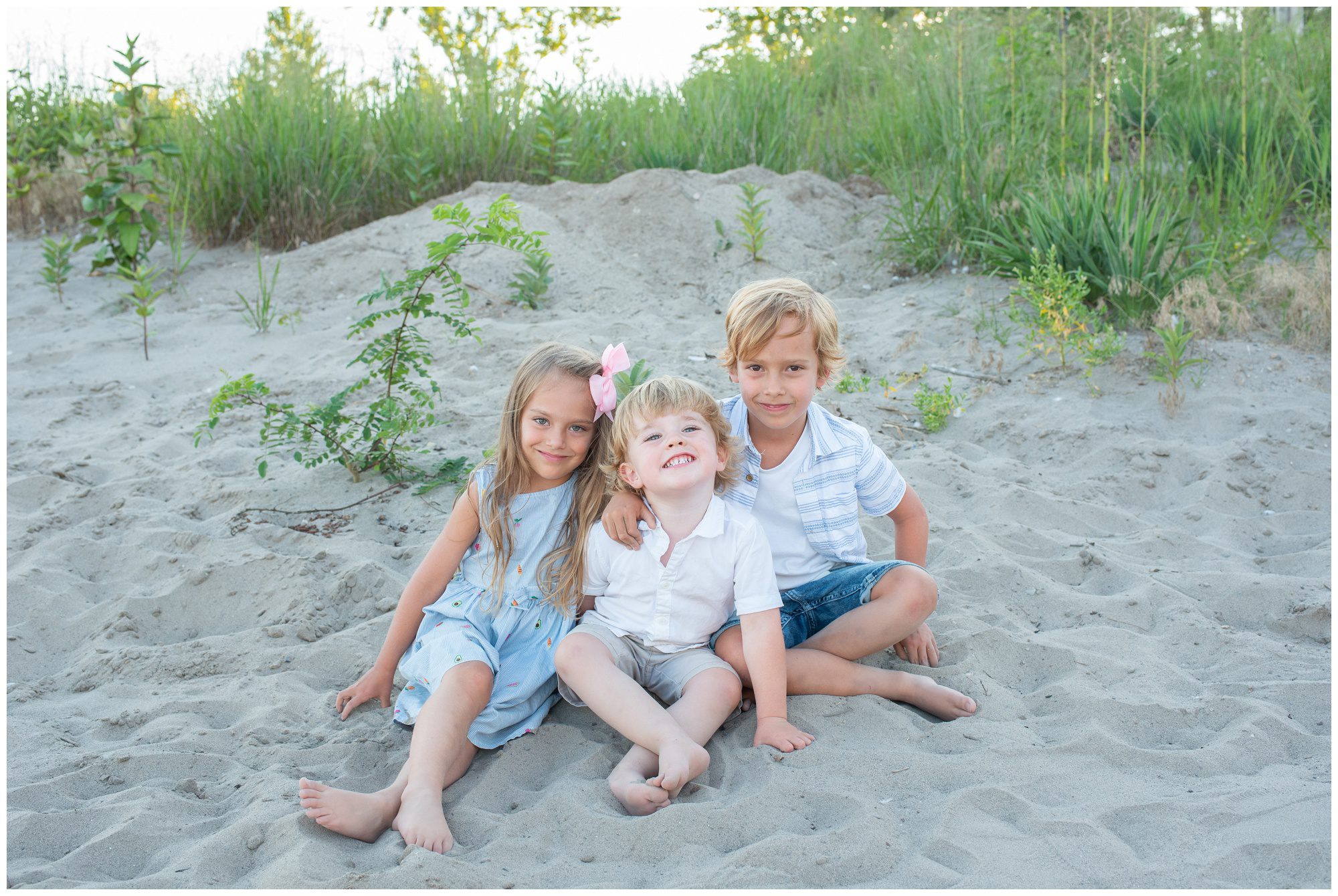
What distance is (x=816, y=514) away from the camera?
273cm

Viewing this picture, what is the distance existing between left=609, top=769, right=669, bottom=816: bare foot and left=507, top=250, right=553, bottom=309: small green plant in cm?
404

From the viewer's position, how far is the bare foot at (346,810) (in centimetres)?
208

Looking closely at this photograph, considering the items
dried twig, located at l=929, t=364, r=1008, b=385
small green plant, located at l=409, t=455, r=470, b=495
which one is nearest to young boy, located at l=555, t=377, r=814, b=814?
small green plant, located at l=409, t=455, r=470, b=495

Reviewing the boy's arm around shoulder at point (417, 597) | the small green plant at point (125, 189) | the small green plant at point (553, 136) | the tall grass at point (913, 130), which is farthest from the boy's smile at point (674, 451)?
the small green plant at point (553, 136)

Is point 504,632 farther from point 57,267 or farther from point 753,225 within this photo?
point 57,267

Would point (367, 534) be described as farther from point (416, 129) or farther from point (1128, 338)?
point (416, 129)

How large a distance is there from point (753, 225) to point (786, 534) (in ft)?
12.8

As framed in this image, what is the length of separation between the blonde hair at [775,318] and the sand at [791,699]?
2.88 ft

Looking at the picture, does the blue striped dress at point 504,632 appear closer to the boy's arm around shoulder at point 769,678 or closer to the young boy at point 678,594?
the young boy at point 678,594

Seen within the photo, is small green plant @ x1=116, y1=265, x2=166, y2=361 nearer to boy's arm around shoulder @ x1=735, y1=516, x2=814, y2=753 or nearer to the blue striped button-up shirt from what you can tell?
the blue striped button-up shirt

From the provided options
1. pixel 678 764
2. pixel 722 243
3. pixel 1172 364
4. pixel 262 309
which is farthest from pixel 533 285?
pixel 678 764

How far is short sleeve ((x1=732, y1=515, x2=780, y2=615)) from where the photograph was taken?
8.06 feet

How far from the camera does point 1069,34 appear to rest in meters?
5.82

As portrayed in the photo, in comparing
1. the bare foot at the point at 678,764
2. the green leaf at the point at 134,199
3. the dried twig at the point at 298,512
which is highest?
the green leaf at the point at 134,199
